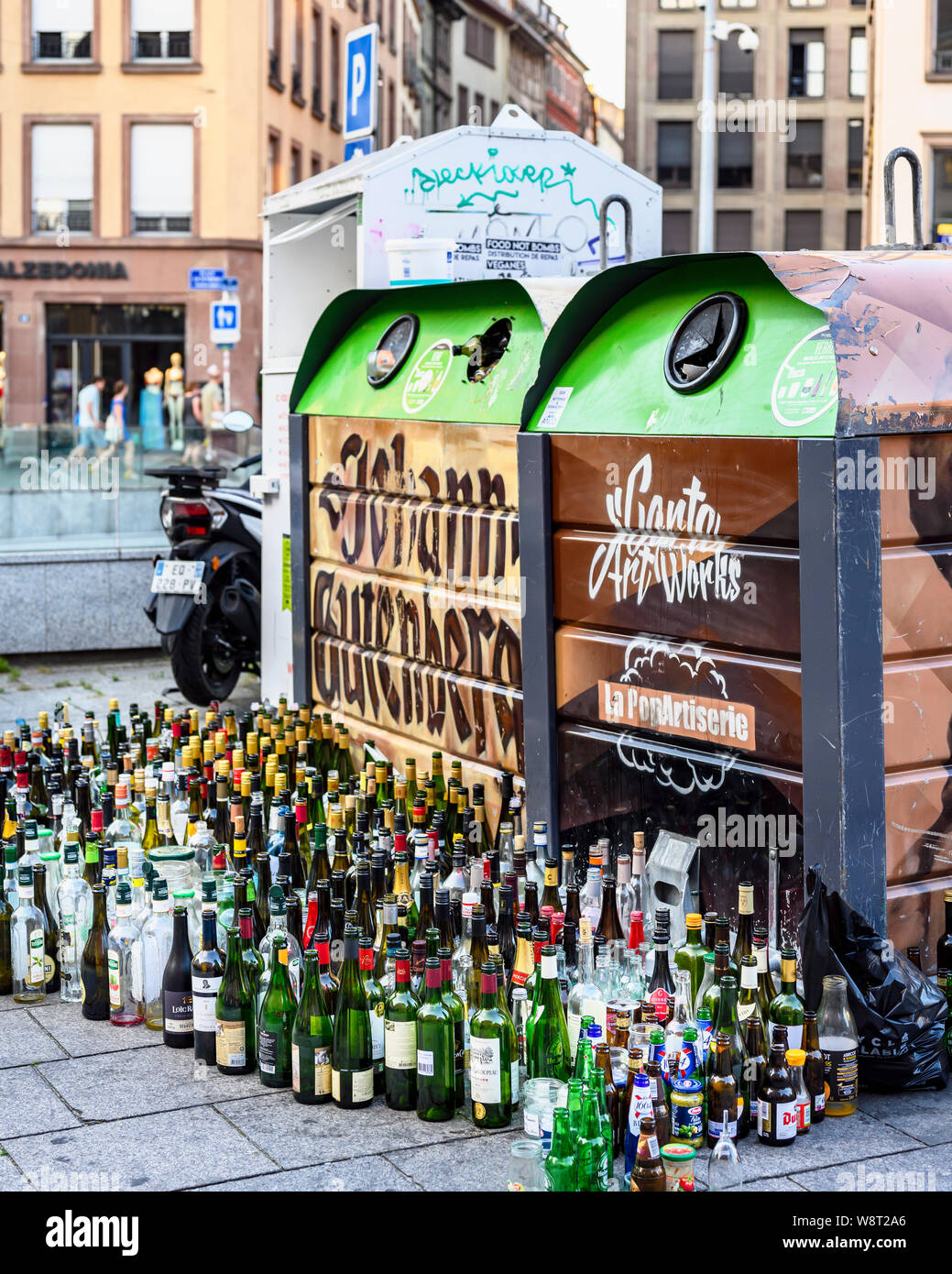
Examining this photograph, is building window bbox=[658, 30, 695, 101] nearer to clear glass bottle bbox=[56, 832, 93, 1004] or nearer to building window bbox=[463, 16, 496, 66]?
building window bbox=[463, 16, 496, 66]

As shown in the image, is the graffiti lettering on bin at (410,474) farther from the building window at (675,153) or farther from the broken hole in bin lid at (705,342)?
the building window at (675,153)

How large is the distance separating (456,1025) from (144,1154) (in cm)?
95

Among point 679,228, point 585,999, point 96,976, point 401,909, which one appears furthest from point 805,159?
point 585,999

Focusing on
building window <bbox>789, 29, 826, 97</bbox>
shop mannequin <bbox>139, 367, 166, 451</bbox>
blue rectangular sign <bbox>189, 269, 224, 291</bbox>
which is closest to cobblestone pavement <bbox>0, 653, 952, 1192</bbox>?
blue rectangular sign <bbox>189, 269, 224, 291</bbox>

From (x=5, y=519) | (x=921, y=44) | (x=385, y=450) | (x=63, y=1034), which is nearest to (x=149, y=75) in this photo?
(x=921, y=44)

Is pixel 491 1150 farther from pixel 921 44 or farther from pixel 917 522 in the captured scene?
pixel 921 44

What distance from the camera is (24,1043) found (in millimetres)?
5387

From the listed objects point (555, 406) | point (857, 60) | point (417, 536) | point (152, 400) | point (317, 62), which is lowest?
point (417, 536)

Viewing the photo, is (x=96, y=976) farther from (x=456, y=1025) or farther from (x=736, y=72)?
(x=736, y=72)

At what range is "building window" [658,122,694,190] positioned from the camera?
57.0 meters

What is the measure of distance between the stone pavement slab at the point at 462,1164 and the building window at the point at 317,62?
34554 millimetres

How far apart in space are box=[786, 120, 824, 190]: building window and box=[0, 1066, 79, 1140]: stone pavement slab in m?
54.6

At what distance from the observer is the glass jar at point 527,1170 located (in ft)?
13.7

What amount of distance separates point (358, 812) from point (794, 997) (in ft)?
7.00
